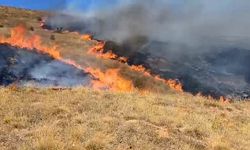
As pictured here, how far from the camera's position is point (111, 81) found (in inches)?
1315

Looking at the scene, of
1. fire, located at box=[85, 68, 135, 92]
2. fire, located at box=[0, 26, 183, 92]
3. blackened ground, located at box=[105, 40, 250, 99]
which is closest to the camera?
fire, located at box=[85, 68, 135, 92]

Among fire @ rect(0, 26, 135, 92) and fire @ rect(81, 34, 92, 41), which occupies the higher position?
fire @ rect(81, 34, 92, 41)

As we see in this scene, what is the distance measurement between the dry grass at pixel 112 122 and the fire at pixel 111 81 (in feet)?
18.2

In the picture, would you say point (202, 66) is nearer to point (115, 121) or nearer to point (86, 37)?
point (86, 37)

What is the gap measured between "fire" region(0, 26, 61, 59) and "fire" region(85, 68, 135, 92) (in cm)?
478

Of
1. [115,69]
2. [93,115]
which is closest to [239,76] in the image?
[115,69]

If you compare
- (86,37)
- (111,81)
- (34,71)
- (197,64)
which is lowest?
(111,81)

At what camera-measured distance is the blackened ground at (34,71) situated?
3269 cm

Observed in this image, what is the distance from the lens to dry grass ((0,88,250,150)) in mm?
16625

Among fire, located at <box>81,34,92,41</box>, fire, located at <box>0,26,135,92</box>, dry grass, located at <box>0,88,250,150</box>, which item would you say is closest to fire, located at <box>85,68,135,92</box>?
fire, located at <box>0,26,135,92</box>

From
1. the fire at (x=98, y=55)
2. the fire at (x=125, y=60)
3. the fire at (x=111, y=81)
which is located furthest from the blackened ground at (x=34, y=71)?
the fire at (x=125, y=60)

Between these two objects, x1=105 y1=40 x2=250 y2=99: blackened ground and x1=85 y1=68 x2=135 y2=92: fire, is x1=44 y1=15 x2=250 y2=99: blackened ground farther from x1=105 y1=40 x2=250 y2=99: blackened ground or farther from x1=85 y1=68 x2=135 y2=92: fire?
x1=85 y1=68 x2=135 y2=92: fire

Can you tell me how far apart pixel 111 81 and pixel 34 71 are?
5.20 meters

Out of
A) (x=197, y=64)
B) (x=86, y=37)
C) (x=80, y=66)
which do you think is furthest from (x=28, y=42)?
(x=197, y=64)
